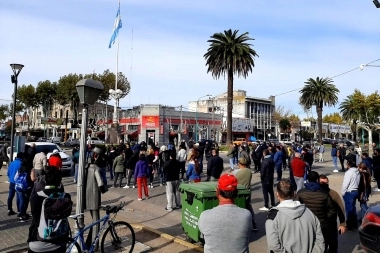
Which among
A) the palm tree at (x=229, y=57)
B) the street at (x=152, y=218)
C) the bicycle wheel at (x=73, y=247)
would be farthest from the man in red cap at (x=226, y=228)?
the palm tree at (x=229, y=57)

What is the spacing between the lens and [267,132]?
3386 inches

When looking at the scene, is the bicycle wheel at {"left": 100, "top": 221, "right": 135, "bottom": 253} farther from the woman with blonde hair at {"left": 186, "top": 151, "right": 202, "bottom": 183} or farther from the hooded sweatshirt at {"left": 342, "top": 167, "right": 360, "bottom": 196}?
the hooded sweatshirt at {"left": 342, "top": 167, "right": 360, "bottom": 196}

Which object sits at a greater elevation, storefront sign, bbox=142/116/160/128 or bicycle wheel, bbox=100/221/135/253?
storefront sign, bbox=142/116/160/128

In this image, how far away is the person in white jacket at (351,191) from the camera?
875 centimetres

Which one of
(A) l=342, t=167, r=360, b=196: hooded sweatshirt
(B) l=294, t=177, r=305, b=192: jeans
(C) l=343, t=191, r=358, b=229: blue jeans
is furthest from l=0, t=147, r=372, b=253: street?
(B) l=294, t=177, r=305, b=192: jeans

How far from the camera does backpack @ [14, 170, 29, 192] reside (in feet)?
Answer: 30.2

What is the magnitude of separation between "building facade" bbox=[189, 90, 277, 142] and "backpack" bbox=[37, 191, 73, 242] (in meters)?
69.0

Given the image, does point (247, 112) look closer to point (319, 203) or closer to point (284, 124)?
point (284, 124)

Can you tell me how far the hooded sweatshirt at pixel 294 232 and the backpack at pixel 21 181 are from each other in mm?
7339

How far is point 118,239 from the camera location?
258 inches

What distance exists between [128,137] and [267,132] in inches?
1452

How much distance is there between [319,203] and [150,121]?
5512cm

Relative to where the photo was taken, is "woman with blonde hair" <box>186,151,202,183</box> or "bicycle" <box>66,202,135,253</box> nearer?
"bicycle" <box>66,202,135,253</box>

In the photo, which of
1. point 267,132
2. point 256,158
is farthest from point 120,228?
point 267,132
